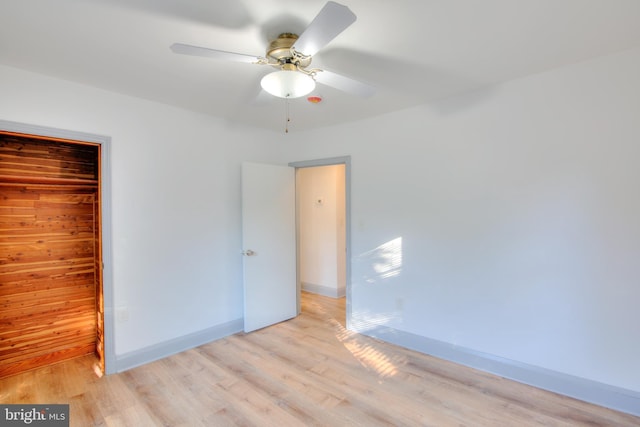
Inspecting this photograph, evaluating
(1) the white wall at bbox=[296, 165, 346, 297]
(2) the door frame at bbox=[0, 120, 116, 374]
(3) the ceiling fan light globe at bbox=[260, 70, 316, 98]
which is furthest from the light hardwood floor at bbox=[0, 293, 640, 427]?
(3) the ceiling fan light globe at bbox=[260, 70, 316, 98]

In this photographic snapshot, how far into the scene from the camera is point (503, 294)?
2.46m

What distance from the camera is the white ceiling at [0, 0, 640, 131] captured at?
4.87 feet

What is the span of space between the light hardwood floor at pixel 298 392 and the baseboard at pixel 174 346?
0.26ft

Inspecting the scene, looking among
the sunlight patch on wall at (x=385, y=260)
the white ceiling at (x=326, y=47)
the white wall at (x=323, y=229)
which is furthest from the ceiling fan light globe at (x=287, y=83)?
the white wall at (x=323, y=229)

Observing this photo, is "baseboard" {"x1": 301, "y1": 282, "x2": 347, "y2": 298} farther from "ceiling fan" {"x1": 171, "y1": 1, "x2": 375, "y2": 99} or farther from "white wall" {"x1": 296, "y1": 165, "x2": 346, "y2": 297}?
"ceiling fan" {"x1": 171, "y1": 1, "x2": 375, "y2": 99}

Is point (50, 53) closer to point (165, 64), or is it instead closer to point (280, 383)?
point (165, 64)

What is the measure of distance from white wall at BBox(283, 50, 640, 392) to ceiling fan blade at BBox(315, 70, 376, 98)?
1277 mm

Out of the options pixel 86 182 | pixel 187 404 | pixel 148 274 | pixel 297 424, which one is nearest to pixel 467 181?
pixel 297 424

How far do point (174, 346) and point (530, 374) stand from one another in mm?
3163

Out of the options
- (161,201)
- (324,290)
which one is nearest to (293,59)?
(161,201)

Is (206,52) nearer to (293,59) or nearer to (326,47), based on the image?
(293,59)

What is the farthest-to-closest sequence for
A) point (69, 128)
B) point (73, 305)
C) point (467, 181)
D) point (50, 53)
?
point (73, 305), point (467, 181), point (69, 128), point (50, 53)

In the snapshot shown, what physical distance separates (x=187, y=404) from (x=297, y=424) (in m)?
0.84

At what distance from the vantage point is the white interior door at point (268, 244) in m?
3.40
